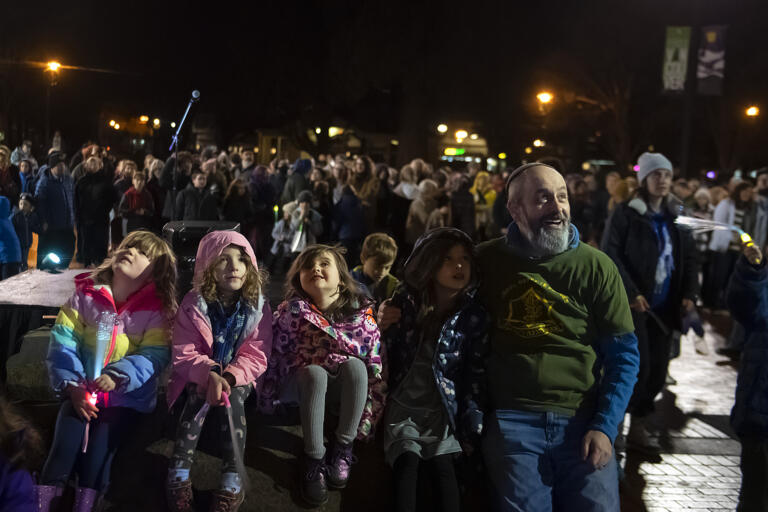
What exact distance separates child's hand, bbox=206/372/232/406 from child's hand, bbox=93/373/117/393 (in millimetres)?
466

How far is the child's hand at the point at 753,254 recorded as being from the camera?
4618mm

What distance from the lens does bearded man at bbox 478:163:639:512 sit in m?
3.48

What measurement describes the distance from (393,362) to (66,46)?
36602 millimetres

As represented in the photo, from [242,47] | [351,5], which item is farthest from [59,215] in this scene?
[242,47]

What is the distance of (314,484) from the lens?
12.9 ft

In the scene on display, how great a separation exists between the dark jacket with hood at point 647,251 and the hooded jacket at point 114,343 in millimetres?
3256

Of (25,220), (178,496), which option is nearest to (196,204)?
(25,220)

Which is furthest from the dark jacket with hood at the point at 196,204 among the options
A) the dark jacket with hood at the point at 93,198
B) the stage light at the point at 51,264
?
the stage light at the point at 51,264

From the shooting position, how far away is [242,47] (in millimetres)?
35250

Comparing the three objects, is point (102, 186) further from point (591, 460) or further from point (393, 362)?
point (591, 460)

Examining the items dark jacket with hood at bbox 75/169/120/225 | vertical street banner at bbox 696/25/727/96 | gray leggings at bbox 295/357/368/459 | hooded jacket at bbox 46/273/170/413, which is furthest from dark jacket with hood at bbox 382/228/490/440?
vertical street banner at bbox 696/25/727/96

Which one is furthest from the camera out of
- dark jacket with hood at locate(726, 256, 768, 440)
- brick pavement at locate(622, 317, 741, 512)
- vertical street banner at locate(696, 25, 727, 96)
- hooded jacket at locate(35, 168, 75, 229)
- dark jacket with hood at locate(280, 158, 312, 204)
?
vertical street banner at locate(696, 25, 727, 96)

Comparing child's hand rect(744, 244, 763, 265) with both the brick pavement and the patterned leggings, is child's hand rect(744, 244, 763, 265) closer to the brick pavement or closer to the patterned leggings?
the brick pavement

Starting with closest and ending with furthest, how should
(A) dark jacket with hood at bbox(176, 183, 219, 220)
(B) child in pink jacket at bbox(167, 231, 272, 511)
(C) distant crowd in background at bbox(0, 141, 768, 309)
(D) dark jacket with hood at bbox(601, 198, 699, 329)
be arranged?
(B) child in pink jacket at bbox(167, 231, 272, 511) → (D) dark jacket with hood at bbox(601, 198, 699, 329) → (A) dark jacket with hood at bbox(176, 183, 219, 220) → (C) distant crowd in background at bbox(0, 141, 768, 309)
